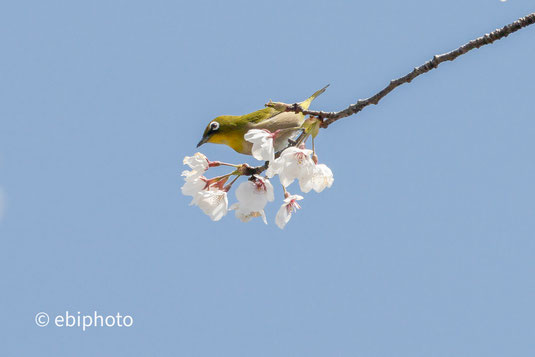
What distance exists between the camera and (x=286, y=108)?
8.28ft

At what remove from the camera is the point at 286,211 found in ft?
10.5

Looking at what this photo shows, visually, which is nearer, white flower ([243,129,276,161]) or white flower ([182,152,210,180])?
white flower ([243,129,276,161])

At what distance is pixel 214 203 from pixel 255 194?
0.80 feet

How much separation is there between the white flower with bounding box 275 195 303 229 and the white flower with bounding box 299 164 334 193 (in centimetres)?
28

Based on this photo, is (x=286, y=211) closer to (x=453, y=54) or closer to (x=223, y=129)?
(x=453, y=54)

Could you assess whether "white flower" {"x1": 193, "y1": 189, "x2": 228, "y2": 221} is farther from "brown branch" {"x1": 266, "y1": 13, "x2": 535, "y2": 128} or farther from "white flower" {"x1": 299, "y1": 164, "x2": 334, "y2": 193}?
"brown branch" {"x1": 266, "y1": 13, "x2": 535, "y2": 128}

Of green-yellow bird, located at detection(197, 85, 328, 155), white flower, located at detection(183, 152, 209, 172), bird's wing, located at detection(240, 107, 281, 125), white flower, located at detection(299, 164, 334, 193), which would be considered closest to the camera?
white flower, located at detection(299, 164, 334, 193)

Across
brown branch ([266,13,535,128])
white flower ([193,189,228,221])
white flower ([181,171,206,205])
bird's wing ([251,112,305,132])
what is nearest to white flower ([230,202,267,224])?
white flower ([193,189,228,221])

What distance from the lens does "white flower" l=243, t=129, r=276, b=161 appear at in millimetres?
2926

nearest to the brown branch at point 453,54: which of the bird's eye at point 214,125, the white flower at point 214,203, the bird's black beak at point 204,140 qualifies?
the white flower at point 214,203

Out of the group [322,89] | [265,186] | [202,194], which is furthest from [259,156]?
[322,89]

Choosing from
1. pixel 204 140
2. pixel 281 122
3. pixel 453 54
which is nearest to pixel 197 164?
pixel 453 54

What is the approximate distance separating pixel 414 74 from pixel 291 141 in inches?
28.9

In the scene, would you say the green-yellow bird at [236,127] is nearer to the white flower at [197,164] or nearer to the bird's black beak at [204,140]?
the bird's black beak at [204,140]
